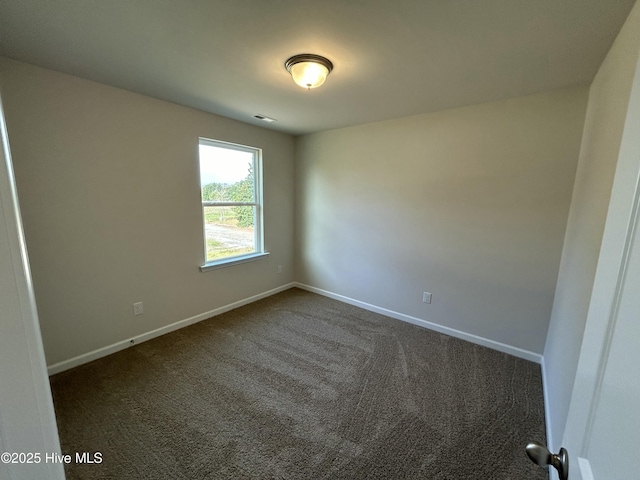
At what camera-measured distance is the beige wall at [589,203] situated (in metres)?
1.21

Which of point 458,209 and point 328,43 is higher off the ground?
point 328,43

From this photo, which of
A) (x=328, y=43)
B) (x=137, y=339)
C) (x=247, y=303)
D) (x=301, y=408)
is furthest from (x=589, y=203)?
(x=137, y=339)

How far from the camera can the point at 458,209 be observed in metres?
2.73

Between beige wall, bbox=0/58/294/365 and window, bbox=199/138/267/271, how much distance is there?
147 mm

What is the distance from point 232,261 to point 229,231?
38 centimetres

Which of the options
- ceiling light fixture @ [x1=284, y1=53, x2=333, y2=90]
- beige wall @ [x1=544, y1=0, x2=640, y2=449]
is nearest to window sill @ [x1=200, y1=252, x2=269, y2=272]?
ceiling light fixture @ [x1=284, y1=53, x2=333, y2=90]

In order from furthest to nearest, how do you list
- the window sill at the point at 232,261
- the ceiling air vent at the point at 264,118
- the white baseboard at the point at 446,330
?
the window sill at the point at 232,261
the ceiling air vent at the point at 264,118
the white baseboard at the point at 446,330

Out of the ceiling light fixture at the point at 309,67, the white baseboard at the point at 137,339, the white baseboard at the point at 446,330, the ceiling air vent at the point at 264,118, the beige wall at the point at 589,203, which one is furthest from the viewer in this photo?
the ceiling air vent at the point at 264,118

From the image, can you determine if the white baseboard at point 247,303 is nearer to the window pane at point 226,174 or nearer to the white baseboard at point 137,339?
the white baseboard at point 137,339

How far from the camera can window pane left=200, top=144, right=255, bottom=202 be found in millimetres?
3023

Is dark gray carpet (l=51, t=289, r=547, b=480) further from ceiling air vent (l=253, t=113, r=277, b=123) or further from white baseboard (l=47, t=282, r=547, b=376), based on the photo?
ceiling air vent (l=253, t=113, r=277, b=123)

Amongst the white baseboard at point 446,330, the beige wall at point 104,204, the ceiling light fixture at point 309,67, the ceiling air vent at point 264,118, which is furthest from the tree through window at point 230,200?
the ceiling light fixture at point 309,67

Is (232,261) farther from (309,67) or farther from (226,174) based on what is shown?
(309,67)

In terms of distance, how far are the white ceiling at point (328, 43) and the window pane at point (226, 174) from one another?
2.61 ft
